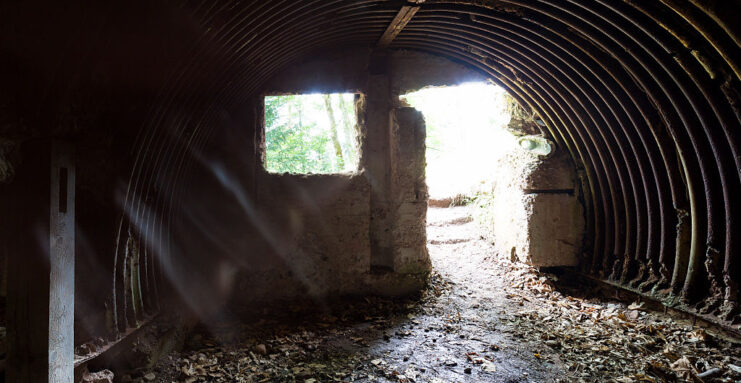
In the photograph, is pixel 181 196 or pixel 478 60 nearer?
pixel 181 196

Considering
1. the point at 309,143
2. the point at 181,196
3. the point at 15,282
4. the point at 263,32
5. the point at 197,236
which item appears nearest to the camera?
the point at 15,282

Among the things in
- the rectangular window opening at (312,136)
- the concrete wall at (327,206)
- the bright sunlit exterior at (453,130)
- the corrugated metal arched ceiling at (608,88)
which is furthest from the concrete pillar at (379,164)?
the bright sunlit exterior at (453,130)

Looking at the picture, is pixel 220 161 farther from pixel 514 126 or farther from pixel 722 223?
pixel 722 223

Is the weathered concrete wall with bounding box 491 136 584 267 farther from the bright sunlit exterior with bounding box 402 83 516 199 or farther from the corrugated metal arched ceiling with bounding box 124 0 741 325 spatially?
the bright sunlit exterior with bounding box 402 83 516 199

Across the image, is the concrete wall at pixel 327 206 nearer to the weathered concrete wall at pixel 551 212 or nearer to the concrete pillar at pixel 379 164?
the concrete pillar at pixel 379 164

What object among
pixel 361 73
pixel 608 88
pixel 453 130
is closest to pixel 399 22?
pixel 361 73

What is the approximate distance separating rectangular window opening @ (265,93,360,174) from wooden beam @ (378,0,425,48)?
8128mm

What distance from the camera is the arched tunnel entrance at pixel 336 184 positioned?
94.2 inches

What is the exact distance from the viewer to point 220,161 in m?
5.45

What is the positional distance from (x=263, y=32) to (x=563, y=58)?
11.8ft

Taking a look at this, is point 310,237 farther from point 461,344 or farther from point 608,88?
point 608,88

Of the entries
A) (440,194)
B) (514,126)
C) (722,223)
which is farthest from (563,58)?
(440,194)

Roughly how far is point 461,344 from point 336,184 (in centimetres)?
276

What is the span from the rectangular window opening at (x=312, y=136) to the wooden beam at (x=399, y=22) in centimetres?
813
